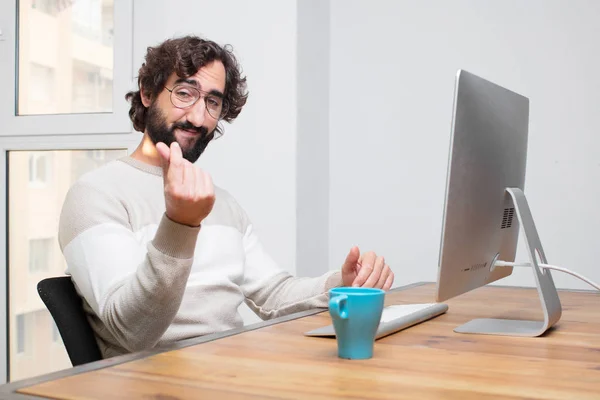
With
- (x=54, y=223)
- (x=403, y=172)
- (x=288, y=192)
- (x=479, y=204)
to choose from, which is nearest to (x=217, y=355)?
(x=479, y=204)

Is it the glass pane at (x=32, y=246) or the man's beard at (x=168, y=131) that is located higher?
the man's beard at (x=168, y=131)

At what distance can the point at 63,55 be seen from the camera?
2955 mm

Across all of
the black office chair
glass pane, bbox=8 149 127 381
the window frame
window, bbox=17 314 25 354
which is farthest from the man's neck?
window, bbox=17 314 25 354

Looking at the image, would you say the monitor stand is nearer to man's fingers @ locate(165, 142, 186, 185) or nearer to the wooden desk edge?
the wooden desk edge

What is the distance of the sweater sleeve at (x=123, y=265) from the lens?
1174 mm

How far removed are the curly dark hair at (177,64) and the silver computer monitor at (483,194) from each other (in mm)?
807

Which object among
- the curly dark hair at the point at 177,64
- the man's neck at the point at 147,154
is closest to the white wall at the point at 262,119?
the curly dark hair at the point at 177,64

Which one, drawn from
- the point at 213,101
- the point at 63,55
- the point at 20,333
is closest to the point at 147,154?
the point at 213,101

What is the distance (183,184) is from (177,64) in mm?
760

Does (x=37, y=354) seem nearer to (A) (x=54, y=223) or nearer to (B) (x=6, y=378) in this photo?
(B) (x=6, y=378)

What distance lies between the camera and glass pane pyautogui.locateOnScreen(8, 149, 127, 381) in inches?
118

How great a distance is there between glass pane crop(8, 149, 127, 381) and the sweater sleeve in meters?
1.62

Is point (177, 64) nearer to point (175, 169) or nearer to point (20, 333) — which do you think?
point (175, 169)

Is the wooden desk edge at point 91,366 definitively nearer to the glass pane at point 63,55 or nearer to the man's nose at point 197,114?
the man's nose at point 197,114
